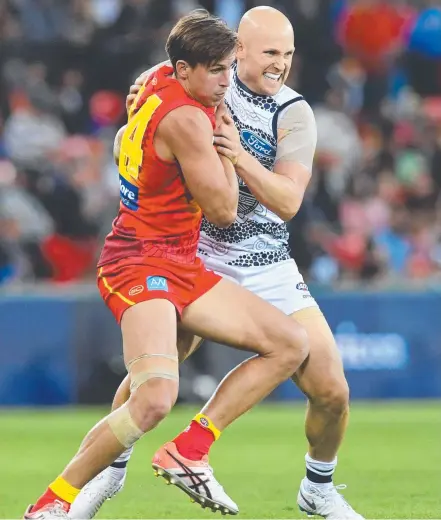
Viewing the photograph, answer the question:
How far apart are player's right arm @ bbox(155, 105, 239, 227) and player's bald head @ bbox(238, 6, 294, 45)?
96 cm

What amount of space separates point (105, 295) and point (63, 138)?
31.7 ft

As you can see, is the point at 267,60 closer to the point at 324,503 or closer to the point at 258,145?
the point at 258,145

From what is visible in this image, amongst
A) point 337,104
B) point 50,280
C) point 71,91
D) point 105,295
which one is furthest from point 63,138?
point 105,295

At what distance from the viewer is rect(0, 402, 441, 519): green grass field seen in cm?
737

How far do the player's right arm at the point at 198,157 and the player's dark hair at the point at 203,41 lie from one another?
232 mm

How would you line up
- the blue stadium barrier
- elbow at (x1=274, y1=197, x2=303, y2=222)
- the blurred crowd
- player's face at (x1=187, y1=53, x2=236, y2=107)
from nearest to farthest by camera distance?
player's face at (x1=187, y1=53, x2=236, y2=107) → elbow at (x1=274, y1=197, x2=303, y2=222) → the blue stadium barrier → the blurred crowd

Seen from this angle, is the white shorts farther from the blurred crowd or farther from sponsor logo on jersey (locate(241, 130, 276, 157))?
the blurred crowd

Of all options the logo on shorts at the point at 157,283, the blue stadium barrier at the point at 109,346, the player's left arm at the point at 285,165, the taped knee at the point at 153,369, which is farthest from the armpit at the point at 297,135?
the blue stadium barrier at the point at 109,346

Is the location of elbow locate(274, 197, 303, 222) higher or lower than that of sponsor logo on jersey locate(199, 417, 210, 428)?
higher

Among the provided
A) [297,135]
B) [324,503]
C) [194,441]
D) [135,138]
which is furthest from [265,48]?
[324,503]

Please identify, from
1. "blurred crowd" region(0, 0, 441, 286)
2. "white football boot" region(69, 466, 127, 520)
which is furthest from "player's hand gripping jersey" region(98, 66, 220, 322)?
"blurred crowd" region(0, 0, 441, 286)

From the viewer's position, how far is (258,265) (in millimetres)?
7004

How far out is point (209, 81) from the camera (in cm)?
599

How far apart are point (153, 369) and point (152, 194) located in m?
0.82
